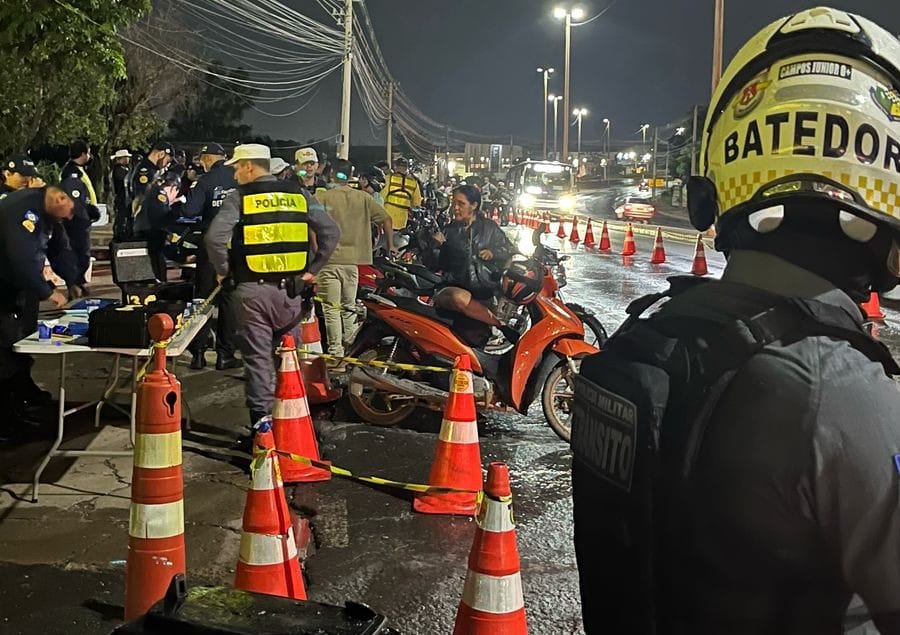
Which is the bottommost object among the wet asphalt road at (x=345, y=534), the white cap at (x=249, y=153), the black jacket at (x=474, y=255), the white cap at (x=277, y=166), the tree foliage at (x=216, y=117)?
the wet asphalt road at (x=345, y=534)

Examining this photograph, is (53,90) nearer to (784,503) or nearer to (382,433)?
(382,433)

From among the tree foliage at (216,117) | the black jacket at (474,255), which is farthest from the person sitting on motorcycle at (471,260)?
the tree foliage at (216,117)

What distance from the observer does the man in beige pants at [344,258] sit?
9.09 metres

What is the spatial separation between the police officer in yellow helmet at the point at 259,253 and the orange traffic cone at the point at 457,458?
1.53 metres

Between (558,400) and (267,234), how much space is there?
242cm

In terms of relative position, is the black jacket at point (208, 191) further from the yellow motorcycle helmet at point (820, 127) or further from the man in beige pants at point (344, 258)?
the yellow motorcycle helmet at point (820, 127)

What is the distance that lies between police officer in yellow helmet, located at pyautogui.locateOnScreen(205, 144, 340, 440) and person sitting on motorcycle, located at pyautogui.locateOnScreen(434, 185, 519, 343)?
1323 mm

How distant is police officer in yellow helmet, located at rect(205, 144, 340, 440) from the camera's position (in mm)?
6109

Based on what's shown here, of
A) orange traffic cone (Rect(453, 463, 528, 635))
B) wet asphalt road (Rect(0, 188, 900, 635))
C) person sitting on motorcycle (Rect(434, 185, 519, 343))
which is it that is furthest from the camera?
person sitting on motorcycle (Rect(434, 185, 519, 343))

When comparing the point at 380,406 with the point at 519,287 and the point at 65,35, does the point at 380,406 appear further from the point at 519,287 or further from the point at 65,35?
the point at 65,35

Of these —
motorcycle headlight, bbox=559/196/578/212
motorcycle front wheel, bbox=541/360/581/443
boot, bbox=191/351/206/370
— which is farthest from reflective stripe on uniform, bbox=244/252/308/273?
motorcycle headlight, bbox=559/196/578/212

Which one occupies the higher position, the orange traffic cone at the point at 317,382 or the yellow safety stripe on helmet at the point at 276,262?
the yellow safety stripe on helmet at the point at 276,262

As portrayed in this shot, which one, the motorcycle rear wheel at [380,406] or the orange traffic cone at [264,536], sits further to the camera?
the motorcycle rear wheel at [380,406]

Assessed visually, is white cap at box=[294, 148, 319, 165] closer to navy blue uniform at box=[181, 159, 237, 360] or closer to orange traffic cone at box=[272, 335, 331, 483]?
navy blue uniform at box=[181, 159, 237, 360]
